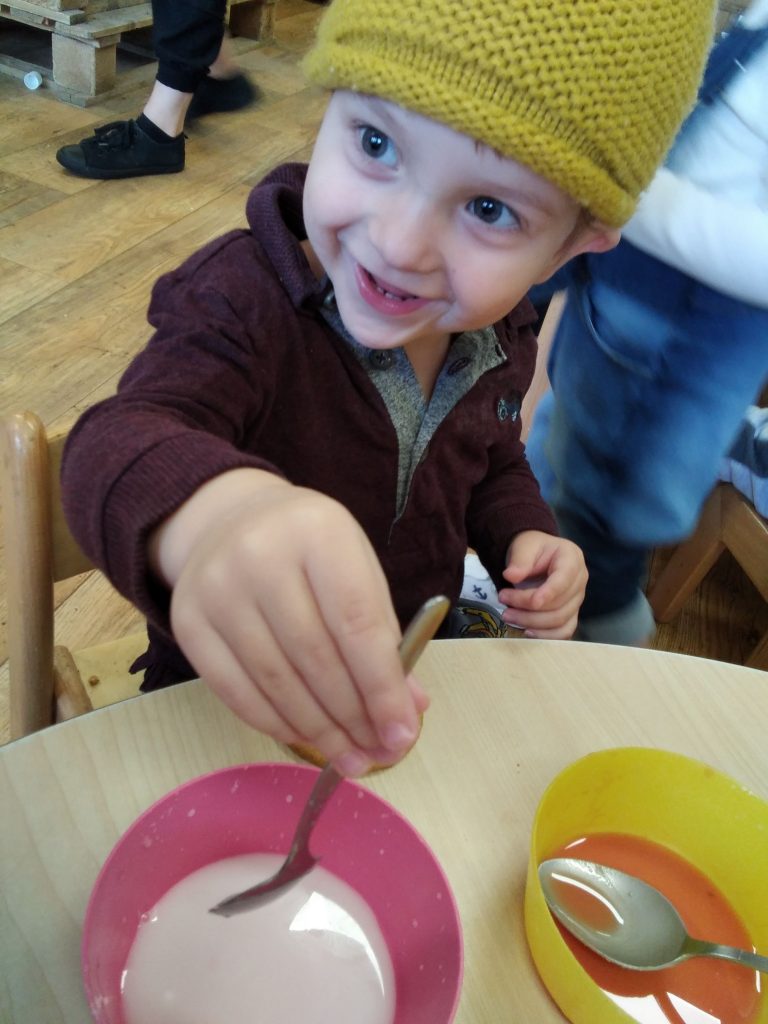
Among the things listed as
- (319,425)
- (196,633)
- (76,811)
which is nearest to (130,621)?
(319,425)

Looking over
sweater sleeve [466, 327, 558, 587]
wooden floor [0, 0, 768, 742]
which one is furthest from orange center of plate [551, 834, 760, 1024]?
wooden floor [0, 0, 768, 742]

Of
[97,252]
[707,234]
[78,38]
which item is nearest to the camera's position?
[707,234]

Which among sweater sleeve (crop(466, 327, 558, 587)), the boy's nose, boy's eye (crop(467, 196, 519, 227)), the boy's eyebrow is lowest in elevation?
sweater sleeve (crop(466, 327, 558, 587))

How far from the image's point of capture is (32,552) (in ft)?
1.79

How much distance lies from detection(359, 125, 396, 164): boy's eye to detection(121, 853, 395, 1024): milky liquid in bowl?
0.42 meters

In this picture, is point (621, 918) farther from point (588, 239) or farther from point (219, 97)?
point (219, 97)

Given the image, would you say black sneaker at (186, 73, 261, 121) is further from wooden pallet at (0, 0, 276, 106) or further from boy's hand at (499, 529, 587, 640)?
boy's hand at (499, 529, 587, 640)

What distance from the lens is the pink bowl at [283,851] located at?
379mm

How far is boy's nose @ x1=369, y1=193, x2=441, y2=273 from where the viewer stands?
51 cm

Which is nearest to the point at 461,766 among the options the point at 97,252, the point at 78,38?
the point at 97,252

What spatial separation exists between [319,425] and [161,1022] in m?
0.42

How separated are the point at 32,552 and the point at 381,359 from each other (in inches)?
11.7

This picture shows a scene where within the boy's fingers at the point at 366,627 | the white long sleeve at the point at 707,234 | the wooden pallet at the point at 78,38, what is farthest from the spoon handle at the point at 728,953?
the wooden pallet at the point at 78,38

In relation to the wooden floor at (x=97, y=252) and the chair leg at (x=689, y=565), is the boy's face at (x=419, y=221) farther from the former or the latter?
the chair leg at (x=689, y=565)
